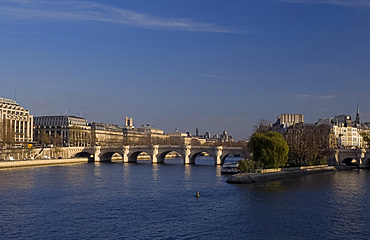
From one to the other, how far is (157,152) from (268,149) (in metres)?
56.5

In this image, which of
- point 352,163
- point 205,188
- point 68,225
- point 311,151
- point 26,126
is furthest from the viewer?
point 26,126

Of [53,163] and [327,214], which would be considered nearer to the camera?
[327,214]

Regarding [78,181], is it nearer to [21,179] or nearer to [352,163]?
[21,179]

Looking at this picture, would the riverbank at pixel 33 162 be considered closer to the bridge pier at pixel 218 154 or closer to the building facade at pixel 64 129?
the bridge pier at pixel 218 154

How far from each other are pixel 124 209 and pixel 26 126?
5226 inches

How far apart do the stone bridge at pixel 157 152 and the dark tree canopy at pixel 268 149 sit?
38.4m

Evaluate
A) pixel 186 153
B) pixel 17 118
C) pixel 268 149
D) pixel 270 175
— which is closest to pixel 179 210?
pixel 270 175

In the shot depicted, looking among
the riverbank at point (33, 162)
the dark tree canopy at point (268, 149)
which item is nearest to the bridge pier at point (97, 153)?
the riverbank at point (33, 162)

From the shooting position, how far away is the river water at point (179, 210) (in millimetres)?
35625

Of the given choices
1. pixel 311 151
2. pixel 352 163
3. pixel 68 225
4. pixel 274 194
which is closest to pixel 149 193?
pixel 274 194

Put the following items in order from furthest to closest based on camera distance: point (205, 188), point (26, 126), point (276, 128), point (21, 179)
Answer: point (276, 128)
point (26, 126)
point (21, 179)
point (205, 188)

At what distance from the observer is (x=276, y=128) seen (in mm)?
180875

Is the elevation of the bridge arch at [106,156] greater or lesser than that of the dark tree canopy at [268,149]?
lesser

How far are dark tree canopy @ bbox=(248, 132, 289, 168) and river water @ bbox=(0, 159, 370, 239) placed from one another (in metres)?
9.60
